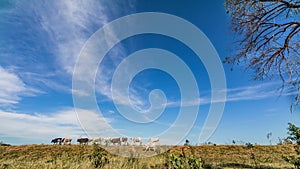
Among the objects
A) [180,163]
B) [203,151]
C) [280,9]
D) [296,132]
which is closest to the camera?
[180,163]

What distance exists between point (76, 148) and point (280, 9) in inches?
487

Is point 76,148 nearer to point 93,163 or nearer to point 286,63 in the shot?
point 93,163

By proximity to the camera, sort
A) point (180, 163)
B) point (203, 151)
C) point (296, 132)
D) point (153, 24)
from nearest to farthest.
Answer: point (180, 163)
point (296, 132)
point (203, 151)
point (153, 24)

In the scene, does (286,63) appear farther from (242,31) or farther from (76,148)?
(76,148)

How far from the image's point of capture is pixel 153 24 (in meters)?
13.3

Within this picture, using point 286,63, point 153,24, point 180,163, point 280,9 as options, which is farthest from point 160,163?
point 153,24

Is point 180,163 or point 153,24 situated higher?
point 153,24

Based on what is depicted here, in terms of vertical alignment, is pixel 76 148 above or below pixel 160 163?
above

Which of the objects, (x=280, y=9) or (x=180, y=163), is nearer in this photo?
(x=180, y=163)

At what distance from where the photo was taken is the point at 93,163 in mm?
6203

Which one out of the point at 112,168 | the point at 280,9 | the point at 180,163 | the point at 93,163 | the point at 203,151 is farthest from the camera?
the point at 203,151

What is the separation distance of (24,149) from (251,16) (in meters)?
13.6

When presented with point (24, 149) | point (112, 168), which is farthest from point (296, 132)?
point (24, 149)

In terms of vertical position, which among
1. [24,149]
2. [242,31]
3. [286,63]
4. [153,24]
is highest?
[153,24]
